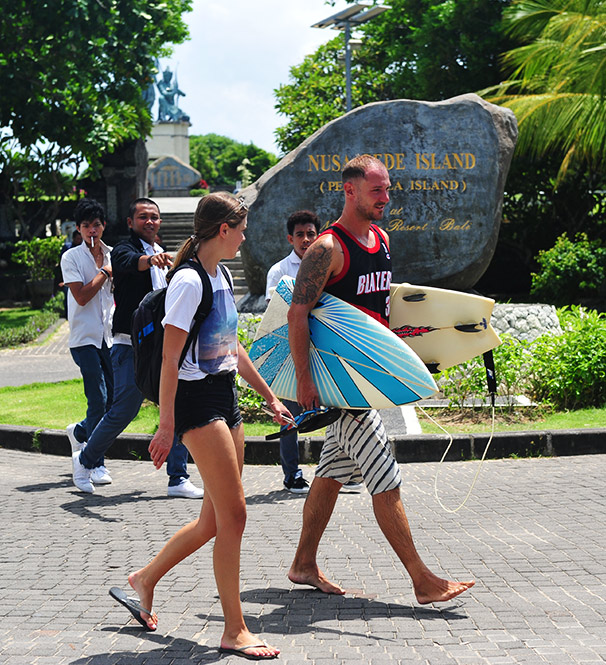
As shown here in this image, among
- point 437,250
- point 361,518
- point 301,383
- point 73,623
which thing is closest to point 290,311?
point 301,383

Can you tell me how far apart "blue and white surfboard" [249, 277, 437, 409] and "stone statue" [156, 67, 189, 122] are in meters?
87.5

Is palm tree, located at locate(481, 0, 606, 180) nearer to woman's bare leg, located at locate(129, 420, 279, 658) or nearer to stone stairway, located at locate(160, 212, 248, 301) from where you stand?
woman's bare leg, located at locate(129, 420, 279, 658)

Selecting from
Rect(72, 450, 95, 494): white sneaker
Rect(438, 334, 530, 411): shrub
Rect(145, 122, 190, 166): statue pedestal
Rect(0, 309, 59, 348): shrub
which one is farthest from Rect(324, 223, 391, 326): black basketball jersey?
Rect(145, 122, 190, 166): statue pedestal

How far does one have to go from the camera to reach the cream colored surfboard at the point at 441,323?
16.3ft

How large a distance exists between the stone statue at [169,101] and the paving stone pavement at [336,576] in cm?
8545

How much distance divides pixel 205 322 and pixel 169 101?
301ft

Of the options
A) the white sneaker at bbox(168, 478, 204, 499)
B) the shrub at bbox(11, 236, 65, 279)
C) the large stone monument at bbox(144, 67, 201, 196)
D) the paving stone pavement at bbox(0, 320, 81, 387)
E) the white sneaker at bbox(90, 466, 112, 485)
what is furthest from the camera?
the large stone monument at bbox(144, 67, 201, 196)

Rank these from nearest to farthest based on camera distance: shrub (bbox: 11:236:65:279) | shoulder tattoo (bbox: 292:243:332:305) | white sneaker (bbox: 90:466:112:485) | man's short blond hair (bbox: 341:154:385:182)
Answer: shoulder tattoo (bbox: 292:243:332:305)
man's short blond hair (bbox: 341:154:385:182)
white sneaker (bbox: 90:466:112:485)
shrub (bbox: 11:236:65:279)

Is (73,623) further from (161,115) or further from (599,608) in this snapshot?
(161,115)

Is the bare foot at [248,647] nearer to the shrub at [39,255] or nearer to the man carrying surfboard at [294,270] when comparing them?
the man carrying surfboard at [294,270]

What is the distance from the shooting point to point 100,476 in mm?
7488

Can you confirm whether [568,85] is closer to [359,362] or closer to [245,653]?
[359,362]

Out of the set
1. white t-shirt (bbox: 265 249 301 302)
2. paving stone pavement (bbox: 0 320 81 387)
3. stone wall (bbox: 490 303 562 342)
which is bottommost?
paving stone pavement (bbox: 0 320 81 387)

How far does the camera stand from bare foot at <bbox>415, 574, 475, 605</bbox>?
4.41m
